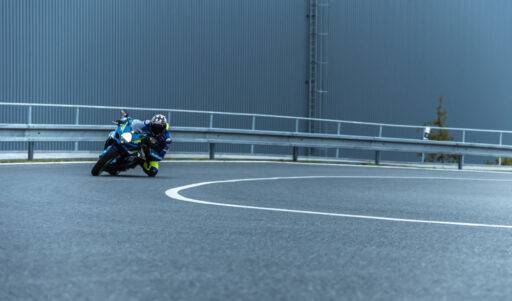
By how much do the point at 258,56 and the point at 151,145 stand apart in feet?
58.2

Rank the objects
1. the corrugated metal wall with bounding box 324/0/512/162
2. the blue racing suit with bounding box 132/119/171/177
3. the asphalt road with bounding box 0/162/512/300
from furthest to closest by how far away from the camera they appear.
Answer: the corrugated metal wall with bounding box 324/0/512/162
the blue racing suit with bounding box 132/119/171/177
the asphalt road with bounding box 0/162/512/300

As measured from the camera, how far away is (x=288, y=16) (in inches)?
1352

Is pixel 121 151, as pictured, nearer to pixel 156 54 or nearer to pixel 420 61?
pixel 156 54

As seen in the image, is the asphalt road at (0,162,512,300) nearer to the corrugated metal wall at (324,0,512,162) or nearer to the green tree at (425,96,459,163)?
the corrugated metal wall at (324,0,512,162)

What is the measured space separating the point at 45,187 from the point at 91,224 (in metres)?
4.45

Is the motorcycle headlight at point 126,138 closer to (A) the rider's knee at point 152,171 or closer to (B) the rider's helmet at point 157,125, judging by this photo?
(B) the rider's helmet at point 157,125

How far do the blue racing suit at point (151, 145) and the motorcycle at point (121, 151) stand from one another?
0.07 m

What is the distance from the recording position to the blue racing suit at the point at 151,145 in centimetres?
1599

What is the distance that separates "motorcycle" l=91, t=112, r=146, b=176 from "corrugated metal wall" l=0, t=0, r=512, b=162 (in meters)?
11.1

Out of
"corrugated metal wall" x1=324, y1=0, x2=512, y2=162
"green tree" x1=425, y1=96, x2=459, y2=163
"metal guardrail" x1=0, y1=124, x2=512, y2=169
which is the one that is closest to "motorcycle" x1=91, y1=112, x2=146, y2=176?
"metal guardrail" x1=0, y1=124, x2=512, y2=169

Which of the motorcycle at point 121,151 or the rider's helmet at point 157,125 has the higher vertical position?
the rider's helmet at point 157,125

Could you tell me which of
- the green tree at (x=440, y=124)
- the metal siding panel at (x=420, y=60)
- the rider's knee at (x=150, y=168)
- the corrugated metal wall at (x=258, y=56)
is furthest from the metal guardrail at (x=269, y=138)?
the green tree at (x=440, y=124)

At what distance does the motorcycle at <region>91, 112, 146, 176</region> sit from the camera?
15.6 m

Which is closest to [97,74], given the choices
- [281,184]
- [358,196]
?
[281,184]
